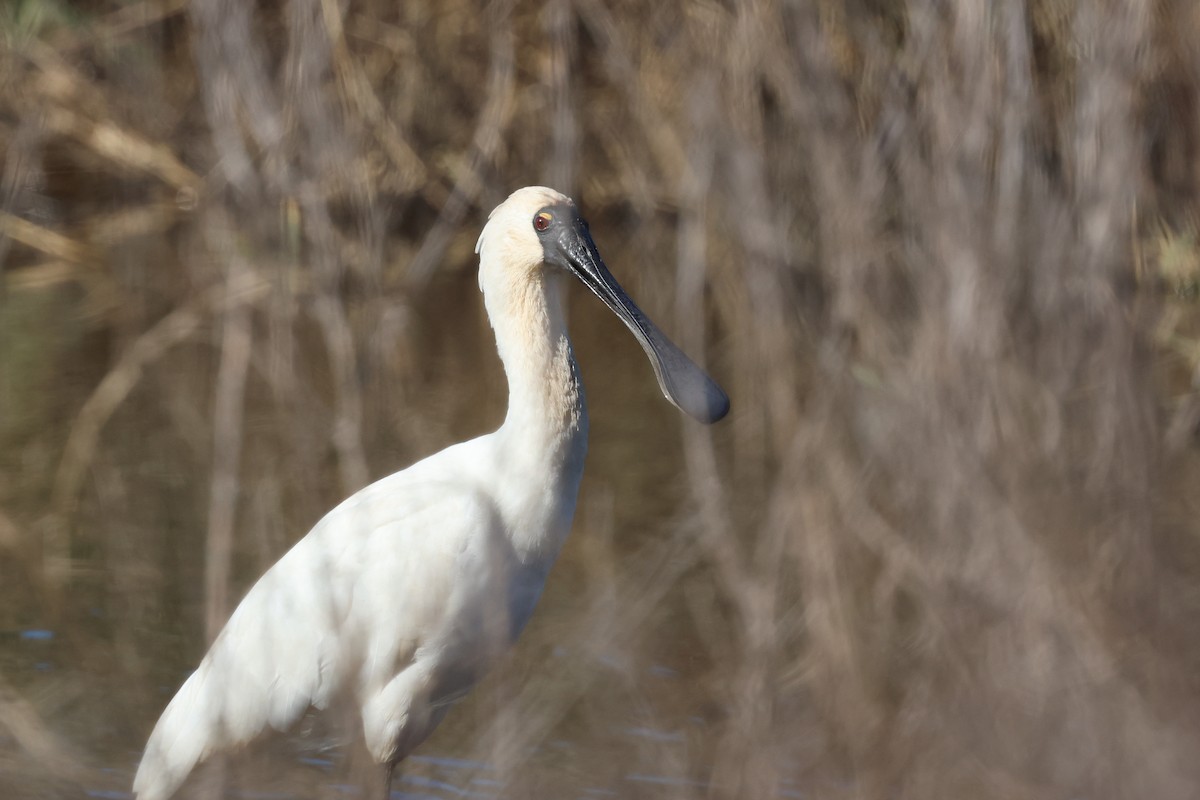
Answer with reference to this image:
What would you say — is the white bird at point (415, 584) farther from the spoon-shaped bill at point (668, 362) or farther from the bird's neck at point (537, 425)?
the spoon-shaped bill at point (668, 362)

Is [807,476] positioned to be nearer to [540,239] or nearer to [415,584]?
[415,584]

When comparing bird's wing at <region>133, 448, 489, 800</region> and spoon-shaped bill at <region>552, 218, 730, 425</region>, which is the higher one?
spoon-shaped bill at <region>552, 218, 730, 425</region>

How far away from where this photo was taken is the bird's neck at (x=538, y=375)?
405 centimetres

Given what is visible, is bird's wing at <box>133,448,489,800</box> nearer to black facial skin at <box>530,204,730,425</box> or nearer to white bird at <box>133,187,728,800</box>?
white bird at <box>133,187,728,800</box>

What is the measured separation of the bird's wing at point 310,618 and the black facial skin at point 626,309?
656 mm

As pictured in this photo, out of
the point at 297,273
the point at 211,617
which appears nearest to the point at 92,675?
the point at 211,617

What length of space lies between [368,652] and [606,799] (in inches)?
24.9

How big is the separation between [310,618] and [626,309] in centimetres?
114

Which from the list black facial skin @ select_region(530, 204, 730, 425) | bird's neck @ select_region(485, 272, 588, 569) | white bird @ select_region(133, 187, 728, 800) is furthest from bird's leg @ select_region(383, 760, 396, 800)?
black facial skin @ select_region(530, 204, 730, 425)

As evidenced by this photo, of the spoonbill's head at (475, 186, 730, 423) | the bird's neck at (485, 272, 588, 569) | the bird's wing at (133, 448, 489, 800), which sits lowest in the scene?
the bird's wing at (133, 448, 489, 800)

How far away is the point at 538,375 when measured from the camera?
4148 mm

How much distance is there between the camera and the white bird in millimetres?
4000

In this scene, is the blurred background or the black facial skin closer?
the blurred background

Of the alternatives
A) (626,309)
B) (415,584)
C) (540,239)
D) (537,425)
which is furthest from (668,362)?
(415,584)
